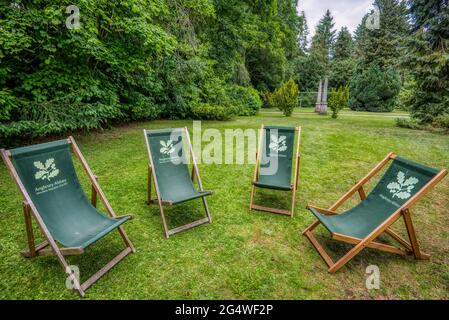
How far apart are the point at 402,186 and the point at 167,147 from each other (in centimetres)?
310

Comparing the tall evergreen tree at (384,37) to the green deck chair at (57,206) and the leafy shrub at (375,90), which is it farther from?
the green deck chair at (57,206)

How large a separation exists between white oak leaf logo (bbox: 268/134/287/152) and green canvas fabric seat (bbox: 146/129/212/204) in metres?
1.55

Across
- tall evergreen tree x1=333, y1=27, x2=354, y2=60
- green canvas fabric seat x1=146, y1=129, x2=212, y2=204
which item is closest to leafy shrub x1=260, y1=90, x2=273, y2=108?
green canvas fabric seat x1=146, y1=129, x2=212, y2=204

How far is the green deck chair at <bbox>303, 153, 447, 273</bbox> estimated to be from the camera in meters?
2.57

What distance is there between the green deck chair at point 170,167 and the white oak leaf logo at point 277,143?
4.82 feet

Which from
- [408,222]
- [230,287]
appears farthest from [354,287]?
[230,287]

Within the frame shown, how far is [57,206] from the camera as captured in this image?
274 centimetres

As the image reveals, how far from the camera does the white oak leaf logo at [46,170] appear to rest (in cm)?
264

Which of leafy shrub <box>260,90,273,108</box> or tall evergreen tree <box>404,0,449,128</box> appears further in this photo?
leafy shrub <box>260,90,273,108</box>

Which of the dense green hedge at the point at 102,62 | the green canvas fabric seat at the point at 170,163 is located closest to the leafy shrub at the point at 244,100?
the dense green hedge at the point at 102,62

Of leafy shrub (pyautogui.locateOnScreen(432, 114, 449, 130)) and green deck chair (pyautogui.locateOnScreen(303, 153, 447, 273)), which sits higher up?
green deck chair (pyautogui.locateOnScreen(303, 153, 447, 273))

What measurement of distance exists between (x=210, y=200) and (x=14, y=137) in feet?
19.7

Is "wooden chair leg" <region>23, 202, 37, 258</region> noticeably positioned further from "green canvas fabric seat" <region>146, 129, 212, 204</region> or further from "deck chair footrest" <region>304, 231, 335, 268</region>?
"deck chair footrest" <region>304, 231, 335, 268</region>

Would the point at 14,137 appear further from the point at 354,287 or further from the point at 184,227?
the point at 354,287
